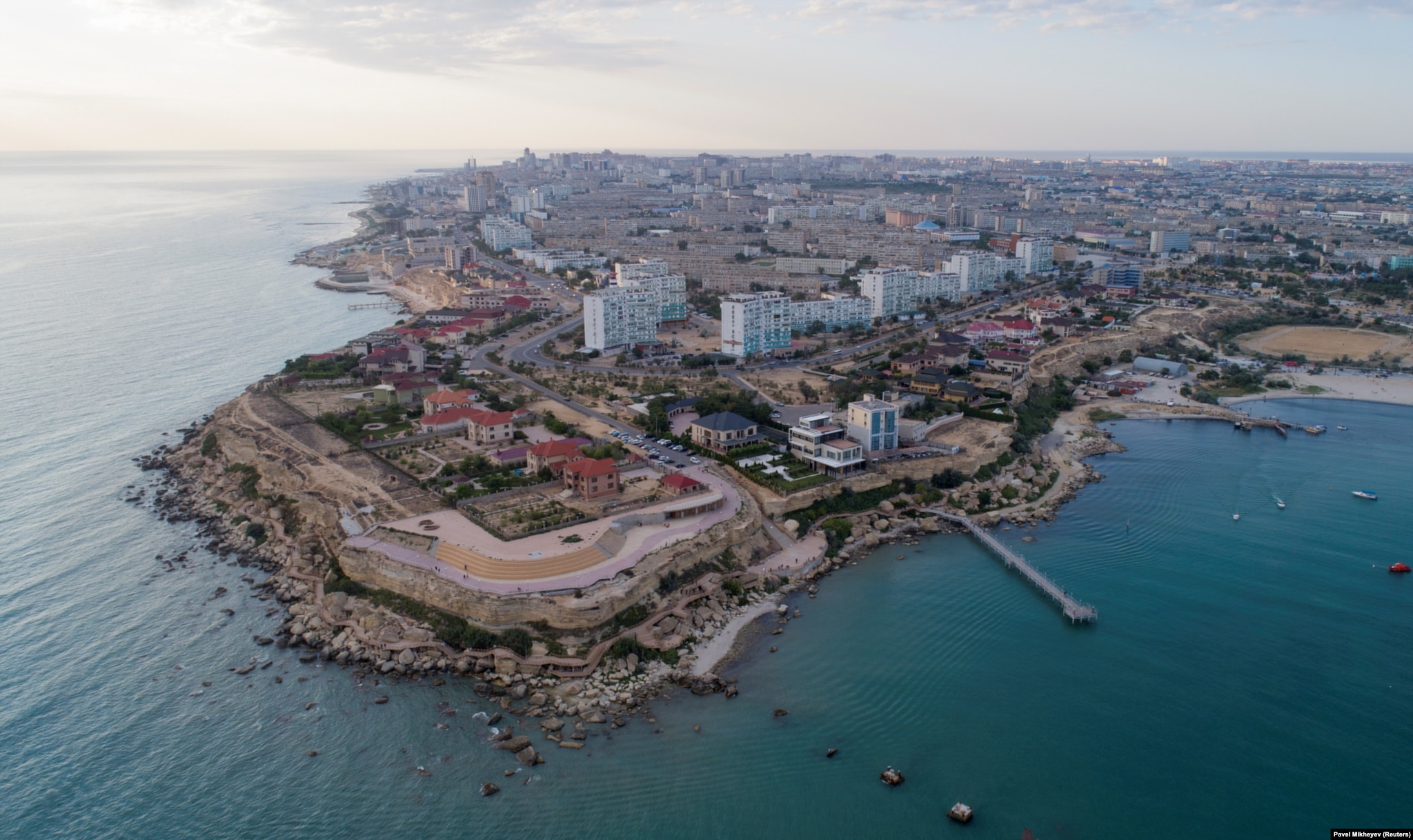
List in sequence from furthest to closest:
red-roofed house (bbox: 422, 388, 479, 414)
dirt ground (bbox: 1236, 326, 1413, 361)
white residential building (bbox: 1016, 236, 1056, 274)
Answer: white residential building (bbox: 1016, 236, 1056, 274)
dirt ground (bbox: 1236, 326, 1413, 361)
red-roofed house (bbox: 422, 388, 479, 414)

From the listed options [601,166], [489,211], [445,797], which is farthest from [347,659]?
[601,166]

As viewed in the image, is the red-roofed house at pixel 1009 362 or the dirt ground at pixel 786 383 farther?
the red-roofed house at pixel 1009 362

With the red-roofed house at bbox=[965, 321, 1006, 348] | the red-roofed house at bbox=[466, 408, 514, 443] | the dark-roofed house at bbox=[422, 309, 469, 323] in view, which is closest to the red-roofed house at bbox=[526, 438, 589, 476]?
the red-roofed house at bbox=[466, 408, 514, 443]

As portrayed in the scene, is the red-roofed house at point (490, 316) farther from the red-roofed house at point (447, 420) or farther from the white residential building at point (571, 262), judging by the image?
the red-roofed house at point (447, 420)

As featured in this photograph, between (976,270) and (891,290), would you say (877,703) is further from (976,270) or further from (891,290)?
(976,270)

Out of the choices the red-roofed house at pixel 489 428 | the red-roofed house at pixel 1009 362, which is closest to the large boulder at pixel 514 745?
the red-roofed house at pixel 489 428

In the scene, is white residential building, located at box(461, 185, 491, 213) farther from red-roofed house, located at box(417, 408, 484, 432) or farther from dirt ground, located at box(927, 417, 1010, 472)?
dirt ground, located at box(927, 417, 1010, 472)
